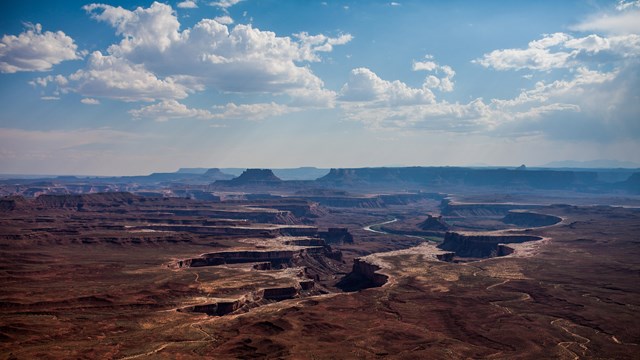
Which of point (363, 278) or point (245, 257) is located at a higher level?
point (245, 257)

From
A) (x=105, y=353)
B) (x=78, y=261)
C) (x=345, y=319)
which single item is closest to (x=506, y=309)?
(x=345, y=319)

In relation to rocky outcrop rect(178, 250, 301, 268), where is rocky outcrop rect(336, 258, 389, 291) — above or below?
below

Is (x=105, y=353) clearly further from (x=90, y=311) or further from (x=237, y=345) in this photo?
(x=90, y=311)

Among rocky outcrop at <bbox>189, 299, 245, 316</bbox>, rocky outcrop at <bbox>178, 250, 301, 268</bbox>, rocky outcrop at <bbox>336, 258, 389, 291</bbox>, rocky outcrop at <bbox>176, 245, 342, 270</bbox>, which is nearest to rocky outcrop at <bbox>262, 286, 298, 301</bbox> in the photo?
rocky outcrop at <bbox>189, 299, 245, 316</bbox>

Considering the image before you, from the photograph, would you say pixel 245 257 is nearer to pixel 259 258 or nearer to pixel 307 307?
pixel 259 258

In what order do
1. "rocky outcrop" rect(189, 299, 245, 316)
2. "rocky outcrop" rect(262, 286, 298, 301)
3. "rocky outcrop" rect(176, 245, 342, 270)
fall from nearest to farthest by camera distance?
"rocky outcrop" rect(189, 299, 245, 316) → "rocky outcrop" rect(262, 286, 298, 301) → "rocky outcrop" rect(176, 245, 342, 270)

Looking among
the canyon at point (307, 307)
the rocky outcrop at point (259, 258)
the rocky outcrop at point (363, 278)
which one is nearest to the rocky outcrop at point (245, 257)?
the rocky outcrop at point (259, 258)

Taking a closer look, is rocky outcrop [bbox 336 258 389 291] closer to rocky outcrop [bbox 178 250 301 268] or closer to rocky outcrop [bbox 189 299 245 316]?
rocky outcrop [bbox 178 250 301 268]

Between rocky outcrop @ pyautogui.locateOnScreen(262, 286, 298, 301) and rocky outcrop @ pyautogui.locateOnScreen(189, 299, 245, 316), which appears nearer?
rocky outcrop @ pyautogui.locateOnScreen(189, 299, 245, 316)

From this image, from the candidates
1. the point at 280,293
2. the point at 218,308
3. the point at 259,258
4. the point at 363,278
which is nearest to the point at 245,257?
the point at 259,258

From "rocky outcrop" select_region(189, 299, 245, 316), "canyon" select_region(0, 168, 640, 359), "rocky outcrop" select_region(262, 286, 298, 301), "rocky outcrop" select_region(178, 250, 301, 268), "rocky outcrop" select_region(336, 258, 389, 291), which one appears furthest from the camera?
"rocky outcrop" select_region(178, 250, 301, 268)

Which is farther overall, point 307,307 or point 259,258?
point 259,258

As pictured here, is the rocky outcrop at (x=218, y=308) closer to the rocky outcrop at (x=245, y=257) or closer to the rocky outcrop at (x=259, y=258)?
the rocky outcrop at (x=259, y=258)
